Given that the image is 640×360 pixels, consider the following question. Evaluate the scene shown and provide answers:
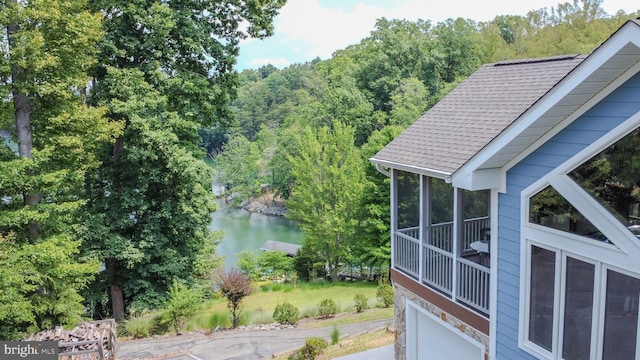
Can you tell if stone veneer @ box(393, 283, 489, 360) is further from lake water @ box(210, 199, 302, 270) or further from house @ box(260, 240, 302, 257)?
house @ box(260, 240, 302, 257)

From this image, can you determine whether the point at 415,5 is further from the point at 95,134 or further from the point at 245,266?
the point at 95,134

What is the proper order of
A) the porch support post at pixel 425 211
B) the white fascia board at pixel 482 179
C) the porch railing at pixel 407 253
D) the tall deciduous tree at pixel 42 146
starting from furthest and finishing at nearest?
the tall deciduous tree at pixel 42 146
the porch railing at pixel 407 253
the porch support post at pixel 425 211
the white fascia board at pixel 482 179

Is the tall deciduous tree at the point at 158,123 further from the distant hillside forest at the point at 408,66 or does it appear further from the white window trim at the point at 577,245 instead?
the distant hillside forest at the point at 408,66

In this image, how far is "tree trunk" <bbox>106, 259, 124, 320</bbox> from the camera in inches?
596

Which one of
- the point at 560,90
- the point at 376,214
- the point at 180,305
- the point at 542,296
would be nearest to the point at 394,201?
the point at 542,296

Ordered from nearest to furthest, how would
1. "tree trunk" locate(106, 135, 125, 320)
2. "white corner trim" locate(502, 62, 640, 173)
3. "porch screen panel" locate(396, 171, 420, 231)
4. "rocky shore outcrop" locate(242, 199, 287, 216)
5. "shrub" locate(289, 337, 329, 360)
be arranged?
"white corner trim" locate(502, 62, 640, 173) → "shrub" locate(289, 337, 329, 360) → "porch screen panel" locate(396, 171, 420, 231) → "tree trunk" locate(106, 135, 125, 320) → "rocky shore outcrop" locate(242, 199, 287, 216)

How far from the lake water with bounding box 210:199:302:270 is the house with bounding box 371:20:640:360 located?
2092 cm

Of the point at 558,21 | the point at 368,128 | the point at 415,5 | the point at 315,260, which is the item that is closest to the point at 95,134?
the point at 315,260

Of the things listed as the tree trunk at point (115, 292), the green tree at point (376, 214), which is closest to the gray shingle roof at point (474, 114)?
the tree trunk at point (115, 292)

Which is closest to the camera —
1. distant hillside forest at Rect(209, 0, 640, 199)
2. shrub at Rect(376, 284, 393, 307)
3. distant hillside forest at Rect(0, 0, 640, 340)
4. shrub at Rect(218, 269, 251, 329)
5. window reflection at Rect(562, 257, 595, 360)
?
window reflection at Rect(562, 257, 595, 360)

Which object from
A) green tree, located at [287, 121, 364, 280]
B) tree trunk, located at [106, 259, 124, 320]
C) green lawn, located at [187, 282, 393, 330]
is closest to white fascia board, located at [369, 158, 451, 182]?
green lawn, located at [187, 282, 393, 330]

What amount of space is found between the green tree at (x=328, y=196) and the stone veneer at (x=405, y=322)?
13356 millimetres

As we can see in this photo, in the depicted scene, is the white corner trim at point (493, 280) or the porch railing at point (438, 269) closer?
the white corner trim at point (493, 280)

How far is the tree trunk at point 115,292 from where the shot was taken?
1513 centimetres
